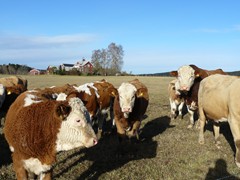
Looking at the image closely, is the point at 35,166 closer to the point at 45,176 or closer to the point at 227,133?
the point at 45,176

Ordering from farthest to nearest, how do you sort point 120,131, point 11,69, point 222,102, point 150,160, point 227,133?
point 11,69 → point 227,133 → point 120,131 → point 222,102 → point 150,160

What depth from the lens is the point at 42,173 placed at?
5000 mm

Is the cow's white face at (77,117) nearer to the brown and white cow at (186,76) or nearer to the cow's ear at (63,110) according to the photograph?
the cow's ear at (63,110)

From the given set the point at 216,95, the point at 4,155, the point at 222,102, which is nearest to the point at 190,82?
the point at 216,95

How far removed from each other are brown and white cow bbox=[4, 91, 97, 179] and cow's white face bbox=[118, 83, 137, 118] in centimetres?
315

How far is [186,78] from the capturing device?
10.9 meters

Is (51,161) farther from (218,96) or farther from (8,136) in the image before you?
(218,96)

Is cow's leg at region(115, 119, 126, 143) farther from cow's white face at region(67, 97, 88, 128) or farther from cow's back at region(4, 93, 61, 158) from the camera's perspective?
cow's white face at region(67, 97, 88, 128)

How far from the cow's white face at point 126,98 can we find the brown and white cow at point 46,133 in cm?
315

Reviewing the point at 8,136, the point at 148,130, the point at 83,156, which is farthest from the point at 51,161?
the point at 148,130

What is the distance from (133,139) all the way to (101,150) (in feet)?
4.77

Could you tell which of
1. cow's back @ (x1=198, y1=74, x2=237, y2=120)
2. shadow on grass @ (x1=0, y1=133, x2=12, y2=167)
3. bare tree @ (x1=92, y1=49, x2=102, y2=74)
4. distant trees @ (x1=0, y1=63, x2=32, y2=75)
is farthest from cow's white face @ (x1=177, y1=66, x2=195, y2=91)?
bare tree @ (x1=92, y1=49, x2=102, y2=74)

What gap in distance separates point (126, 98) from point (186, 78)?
11.7 feet

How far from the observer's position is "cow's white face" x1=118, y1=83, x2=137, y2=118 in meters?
7.87
